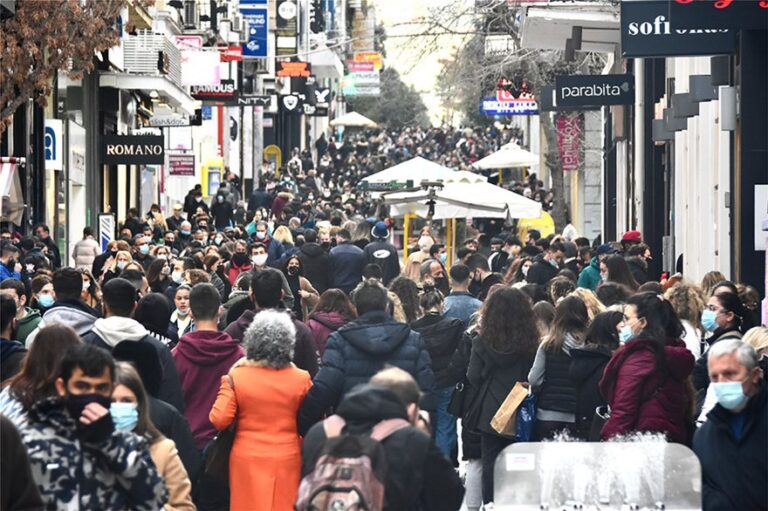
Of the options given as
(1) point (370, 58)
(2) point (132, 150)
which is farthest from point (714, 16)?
(1) point (370, 58)

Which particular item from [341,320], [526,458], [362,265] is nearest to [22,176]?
[362,265]

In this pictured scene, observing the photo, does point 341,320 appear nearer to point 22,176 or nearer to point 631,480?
point 631,480

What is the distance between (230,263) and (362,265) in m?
1.86

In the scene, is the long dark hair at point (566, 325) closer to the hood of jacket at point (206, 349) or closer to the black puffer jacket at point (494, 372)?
the black puffer jacket at point (494, 372)

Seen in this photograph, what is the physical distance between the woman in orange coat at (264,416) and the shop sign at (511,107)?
32426 mm

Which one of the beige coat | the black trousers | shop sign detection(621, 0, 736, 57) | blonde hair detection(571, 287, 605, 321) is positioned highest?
shop sign detection(621, 0, 736, 57)

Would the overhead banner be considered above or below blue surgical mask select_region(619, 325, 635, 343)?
above

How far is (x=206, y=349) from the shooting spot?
412 inches

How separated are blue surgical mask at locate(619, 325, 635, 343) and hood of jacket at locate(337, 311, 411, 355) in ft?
4.10

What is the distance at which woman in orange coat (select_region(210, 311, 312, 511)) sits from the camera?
935 centimetres

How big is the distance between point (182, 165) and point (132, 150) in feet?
27.1

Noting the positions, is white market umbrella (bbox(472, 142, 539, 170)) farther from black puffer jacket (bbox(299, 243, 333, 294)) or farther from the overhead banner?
black puffer jacket (bbox(299, 243, 333, 294))

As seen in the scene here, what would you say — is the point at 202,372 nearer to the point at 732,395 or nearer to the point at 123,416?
the point at 123,416

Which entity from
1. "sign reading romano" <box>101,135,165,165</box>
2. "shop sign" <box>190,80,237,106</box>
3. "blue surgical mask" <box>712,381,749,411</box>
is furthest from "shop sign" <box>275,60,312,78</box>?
"blue surgical mask" <box>712,381,749,411</box>
